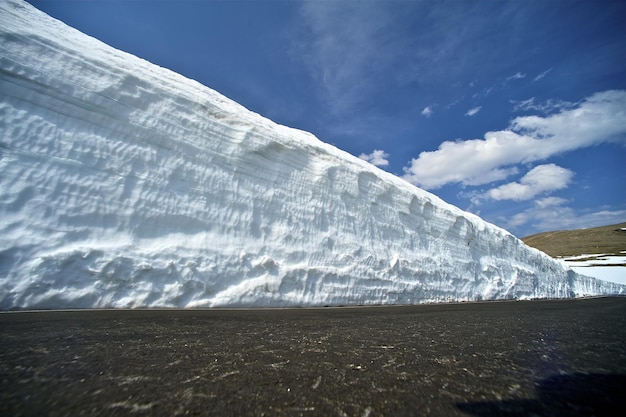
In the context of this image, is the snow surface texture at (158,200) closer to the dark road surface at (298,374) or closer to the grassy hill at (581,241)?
the dark road surface at (298,374)

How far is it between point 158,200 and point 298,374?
6049mm

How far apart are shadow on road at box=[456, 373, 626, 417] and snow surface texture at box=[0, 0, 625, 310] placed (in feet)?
19.4

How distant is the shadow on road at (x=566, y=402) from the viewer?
4.27 feet

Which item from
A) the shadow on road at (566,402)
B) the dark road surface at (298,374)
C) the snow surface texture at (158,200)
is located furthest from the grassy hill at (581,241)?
the shadow on road at (566,402)

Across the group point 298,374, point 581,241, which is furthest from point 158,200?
point 581,241

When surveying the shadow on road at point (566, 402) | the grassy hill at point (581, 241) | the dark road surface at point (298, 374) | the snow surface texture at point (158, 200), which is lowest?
the dark road surface at point (298, 374)

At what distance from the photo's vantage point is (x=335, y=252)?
9109mm

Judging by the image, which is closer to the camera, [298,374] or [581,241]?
[298,374]

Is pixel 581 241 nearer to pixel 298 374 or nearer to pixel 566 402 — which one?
pixel 566 402

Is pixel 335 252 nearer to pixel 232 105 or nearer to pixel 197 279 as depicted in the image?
pixel 197 279

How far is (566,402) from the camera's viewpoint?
4.65 feet

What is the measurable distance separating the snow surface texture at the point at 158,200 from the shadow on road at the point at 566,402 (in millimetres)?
5912

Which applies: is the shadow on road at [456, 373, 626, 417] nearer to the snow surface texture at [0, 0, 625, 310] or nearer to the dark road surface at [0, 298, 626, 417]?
the dark road surface at [0, 298, 626, 417]

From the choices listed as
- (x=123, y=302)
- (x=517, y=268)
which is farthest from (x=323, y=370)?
(x=517, y=268)
